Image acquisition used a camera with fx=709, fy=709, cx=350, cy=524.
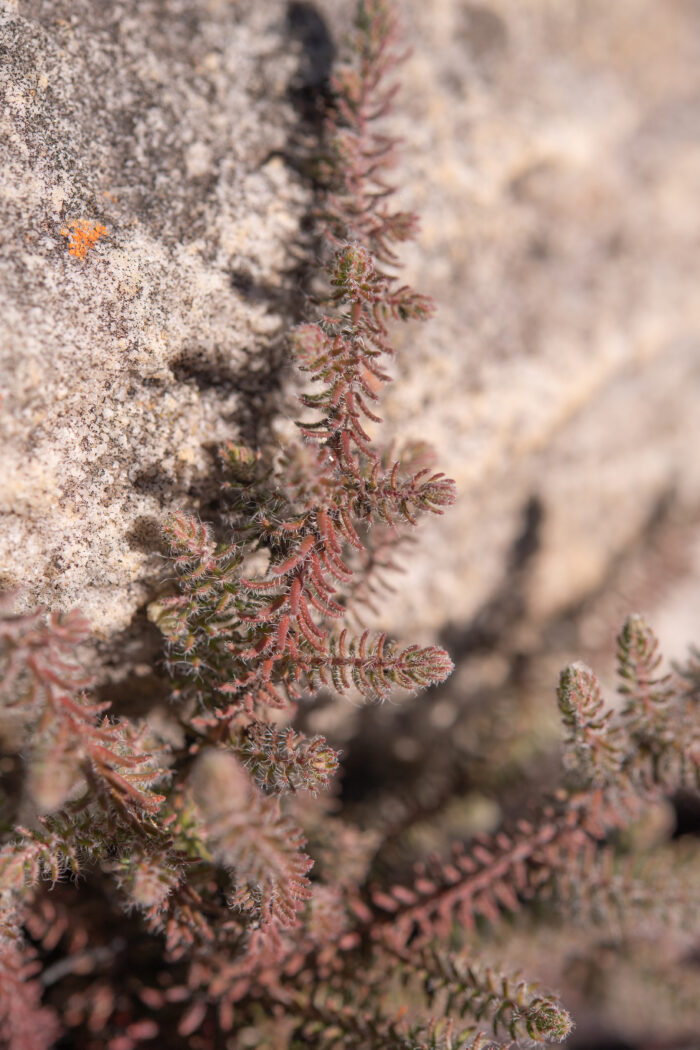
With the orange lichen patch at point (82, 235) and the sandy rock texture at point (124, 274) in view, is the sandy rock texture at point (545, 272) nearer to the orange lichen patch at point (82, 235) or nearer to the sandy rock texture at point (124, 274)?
the sandy rock texture at point (124, 274)

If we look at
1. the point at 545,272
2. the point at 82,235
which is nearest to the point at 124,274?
the point at 82,235

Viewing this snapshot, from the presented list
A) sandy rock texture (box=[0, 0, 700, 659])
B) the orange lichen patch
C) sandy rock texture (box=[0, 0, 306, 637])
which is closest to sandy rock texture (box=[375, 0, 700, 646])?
sandy rock texture (box=[0, 0, 700, 659])

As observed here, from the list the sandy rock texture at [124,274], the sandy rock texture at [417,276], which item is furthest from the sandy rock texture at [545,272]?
the sandy rock texture at [124,274]

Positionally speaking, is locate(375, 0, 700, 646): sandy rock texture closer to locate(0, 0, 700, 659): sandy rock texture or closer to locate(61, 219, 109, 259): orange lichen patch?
locate(0, 0, 700, 659): sandy rock texture

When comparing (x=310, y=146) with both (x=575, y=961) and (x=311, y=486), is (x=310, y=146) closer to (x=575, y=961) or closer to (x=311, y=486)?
(x=311, y=486)

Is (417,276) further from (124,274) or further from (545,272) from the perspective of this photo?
(124,274)

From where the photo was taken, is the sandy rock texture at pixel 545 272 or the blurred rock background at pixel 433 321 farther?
the sandy rock texture at pixel 545 272

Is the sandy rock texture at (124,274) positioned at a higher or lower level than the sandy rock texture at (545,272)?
lower
